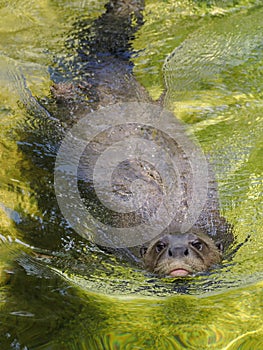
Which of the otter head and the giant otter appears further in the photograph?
the giant otter

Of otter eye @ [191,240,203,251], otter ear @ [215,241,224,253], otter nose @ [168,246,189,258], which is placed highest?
otter ear @ [215,241,224,253]

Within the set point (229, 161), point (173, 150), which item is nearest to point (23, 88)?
point (173, 150)

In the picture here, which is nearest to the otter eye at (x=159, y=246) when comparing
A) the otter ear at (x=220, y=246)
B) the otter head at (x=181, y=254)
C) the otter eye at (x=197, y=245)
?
the otter head at (x=181, y=254)

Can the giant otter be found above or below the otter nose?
above

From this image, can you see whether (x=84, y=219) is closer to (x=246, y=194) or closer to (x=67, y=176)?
(x=67, y=176)

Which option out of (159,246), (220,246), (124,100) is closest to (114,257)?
(159,246)

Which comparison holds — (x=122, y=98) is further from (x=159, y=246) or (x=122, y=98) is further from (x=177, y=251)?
(x=177, y=251)

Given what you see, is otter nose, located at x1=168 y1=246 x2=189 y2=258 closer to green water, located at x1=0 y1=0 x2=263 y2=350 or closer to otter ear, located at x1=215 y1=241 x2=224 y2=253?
green water, located at x1=0 y1=0 x2=263 y2=350

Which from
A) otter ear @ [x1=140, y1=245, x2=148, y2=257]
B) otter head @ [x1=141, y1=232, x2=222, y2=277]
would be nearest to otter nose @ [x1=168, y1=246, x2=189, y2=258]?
otter head @ [x1=141, y1=232, x2=222, y2=277]
